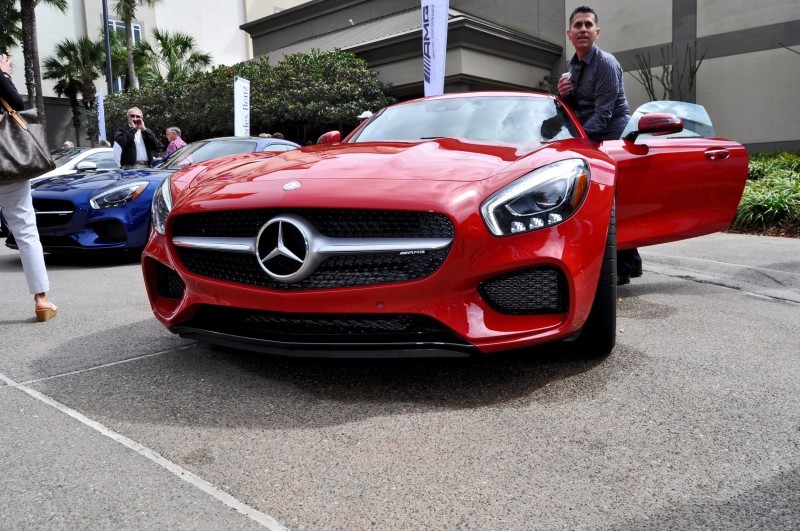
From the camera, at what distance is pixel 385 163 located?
9.53 ft

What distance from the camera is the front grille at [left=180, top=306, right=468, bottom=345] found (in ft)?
8.25

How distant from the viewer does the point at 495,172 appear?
2.67 m

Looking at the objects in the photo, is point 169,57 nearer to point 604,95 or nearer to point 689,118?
point 689,118

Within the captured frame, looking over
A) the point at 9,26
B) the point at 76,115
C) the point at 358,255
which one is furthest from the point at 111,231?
the point at 76,115

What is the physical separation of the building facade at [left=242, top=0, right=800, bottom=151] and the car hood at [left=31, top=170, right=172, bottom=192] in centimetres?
1166

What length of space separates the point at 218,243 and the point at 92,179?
15.0 ft

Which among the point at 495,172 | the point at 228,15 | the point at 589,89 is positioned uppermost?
the point at 228,15

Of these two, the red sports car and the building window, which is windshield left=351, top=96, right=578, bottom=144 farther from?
the building window

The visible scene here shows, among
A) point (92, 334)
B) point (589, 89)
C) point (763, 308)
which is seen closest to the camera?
point (92, 334)

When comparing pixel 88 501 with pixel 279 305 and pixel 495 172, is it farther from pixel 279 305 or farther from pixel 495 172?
pixel 495 172

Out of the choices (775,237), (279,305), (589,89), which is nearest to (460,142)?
(279,305)

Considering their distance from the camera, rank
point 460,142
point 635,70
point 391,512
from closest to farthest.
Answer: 1. point 391,512
2. point 460,142
3. point 635,70

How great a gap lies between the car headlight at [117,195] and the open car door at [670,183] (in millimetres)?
4340

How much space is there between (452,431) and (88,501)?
3.70 ft
